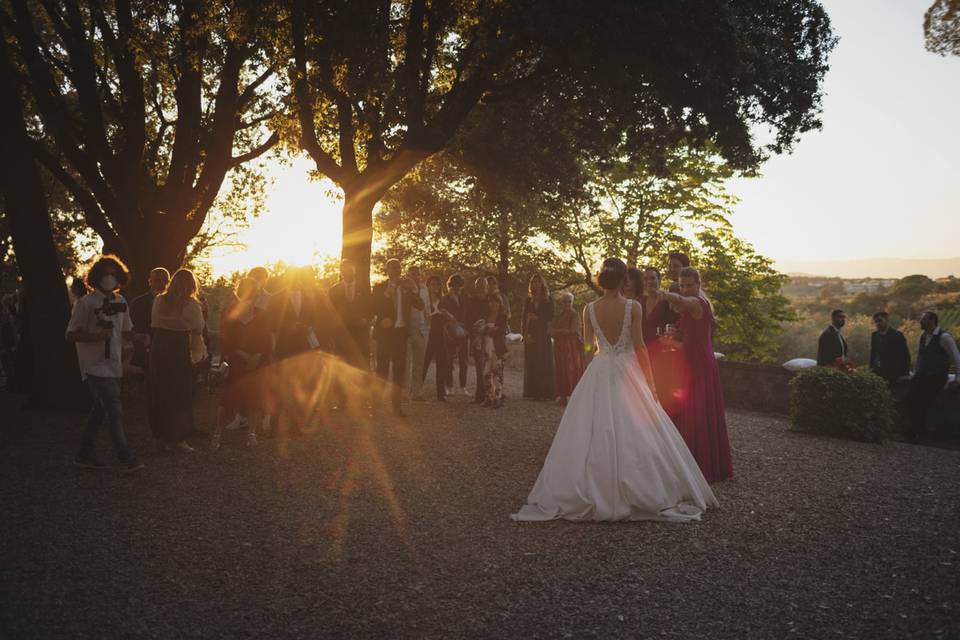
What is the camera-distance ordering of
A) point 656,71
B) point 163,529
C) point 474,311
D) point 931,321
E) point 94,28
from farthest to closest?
point 94,28 → point 474,311 → point 931,321 → point 656,71 → point 163,529

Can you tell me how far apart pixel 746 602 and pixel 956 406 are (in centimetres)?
1077

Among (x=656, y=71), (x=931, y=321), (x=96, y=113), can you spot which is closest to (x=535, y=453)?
(x=656, y=71)

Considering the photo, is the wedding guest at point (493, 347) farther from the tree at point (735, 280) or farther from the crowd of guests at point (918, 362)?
Answer: the tree at point (735, 280)

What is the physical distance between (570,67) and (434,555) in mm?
9808

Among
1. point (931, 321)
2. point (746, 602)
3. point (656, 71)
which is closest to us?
point (746, 602)

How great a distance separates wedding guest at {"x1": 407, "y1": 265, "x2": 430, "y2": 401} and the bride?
6.75 meters

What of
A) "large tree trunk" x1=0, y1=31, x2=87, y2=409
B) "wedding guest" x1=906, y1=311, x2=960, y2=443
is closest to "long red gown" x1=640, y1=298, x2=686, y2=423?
"wedding guest" x1=906, y1=311, x2=960, y2=443

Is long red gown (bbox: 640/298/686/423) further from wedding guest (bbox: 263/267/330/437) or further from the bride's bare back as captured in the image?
wedding guest (bbox: 263/267/330/437)

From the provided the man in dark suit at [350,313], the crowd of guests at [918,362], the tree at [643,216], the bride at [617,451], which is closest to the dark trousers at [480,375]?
the man in dark suit at [350,313]

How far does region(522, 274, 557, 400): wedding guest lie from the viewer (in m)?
14.7

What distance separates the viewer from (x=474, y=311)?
14273mm

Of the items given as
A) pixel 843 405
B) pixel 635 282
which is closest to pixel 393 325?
pixel 635 282

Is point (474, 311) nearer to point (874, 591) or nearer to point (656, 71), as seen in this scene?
point (656, 71)

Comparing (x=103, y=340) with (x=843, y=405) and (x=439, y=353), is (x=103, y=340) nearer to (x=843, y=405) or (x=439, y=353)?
(x=439, y=353)
